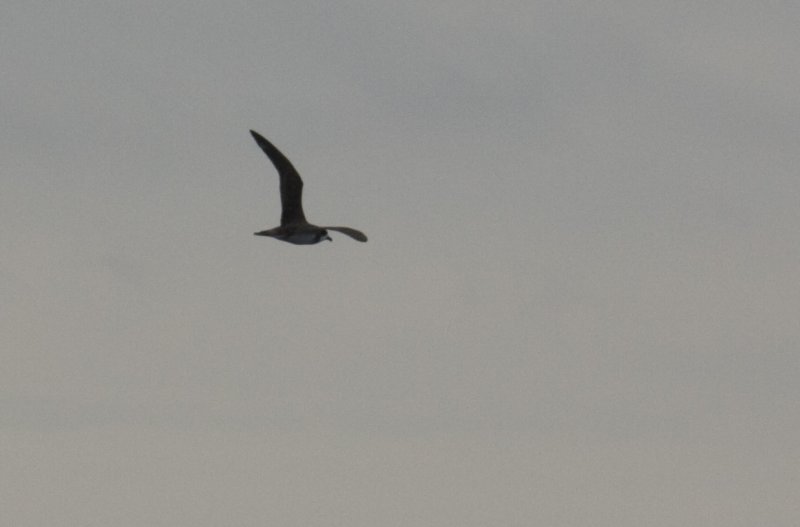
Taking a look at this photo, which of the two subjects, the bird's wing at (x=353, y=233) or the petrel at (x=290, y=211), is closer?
the bird's wing at (x=353, y=233)

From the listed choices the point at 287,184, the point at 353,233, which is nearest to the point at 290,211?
the point at 287,184

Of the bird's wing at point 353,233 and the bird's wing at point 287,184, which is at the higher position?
the bird's wing at point 287,184

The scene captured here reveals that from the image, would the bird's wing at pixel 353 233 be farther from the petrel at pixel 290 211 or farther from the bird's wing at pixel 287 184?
the bird's wing at pixel 287 184

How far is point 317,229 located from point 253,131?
4602 mm

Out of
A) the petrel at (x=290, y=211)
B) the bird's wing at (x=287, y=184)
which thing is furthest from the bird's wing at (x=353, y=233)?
the bird's wing at (x=287, y=184)

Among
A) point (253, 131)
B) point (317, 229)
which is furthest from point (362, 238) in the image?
point (253, 131)

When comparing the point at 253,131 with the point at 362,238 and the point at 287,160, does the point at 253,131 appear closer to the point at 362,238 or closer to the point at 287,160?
the point at 287,160

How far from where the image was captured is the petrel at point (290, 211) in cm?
3809

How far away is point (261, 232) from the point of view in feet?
125

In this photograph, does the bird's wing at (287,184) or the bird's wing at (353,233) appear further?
the bird's wing at (287,184)

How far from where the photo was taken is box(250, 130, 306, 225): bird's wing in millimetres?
38156

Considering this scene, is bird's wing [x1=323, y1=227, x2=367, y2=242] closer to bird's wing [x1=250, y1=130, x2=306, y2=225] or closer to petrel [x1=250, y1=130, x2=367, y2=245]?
petrel [x1=250, y1=130, x2=367, y2=245]

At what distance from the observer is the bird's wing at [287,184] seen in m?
38.2

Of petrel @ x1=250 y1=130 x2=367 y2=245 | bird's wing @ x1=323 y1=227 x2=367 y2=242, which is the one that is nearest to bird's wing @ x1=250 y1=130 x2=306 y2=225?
petrel @ x1=250 y1=130 x2=367 y2=245
